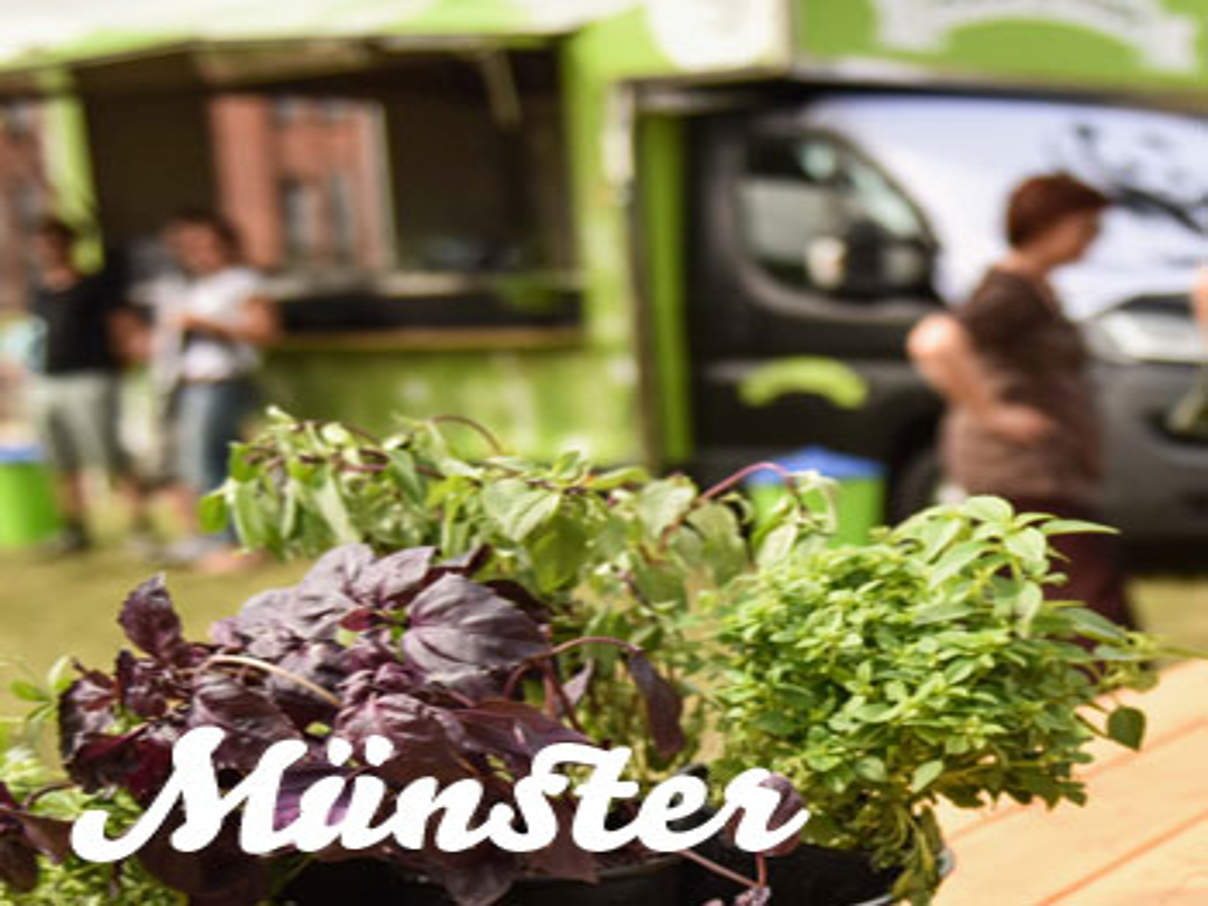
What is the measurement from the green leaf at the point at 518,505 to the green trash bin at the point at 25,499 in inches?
319

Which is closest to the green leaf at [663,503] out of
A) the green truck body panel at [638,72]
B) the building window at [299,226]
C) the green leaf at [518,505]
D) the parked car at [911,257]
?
the green leaf at [518,505]

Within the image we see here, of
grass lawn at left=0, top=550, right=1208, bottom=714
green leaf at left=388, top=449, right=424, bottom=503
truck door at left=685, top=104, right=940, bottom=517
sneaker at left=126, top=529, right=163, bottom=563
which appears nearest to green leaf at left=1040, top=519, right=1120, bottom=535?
green leaf at left=388, top=449, right=424, bottom=503

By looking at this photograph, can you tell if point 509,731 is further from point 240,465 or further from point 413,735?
point 240,465

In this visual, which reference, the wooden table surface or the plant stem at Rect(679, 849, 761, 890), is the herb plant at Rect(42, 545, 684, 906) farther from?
the wooden table surface

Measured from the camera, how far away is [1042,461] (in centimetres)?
421

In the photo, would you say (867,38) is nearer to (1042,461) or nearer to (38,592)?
(1042,461)

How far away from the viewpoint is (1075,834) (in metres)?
1.82

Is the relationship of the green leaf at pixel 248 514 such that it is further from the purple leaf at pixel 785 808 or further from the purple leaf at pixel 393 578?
the purple leaf at pixel 785 808

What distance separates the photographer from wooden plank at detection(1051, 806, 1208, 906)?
1.61 metres

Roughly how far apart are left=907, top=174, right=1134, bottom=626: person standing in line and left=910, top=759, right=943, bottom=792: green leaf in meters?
2.95

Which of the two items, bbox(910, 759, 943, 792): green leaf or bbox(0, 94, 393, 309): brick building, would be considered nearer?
bbox(910, 759, 943, 792): green leaf

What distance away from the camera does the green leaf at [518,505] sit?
1.39 meters

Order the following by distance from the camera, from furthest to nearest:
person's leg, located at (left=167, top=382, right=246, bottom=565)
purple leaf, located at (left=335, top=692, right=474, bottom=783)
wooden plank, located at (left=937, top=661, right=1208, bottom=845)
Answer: person's leg, located at (left=167, top=382, right=246, bottom=565) → wooden plank, located at (left=937, top=661, right=1208, bottom=845) → purple leaf, located at (left=335, top=692, right=474, bottom=783)

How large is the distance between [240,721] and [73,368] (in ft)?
25.9
